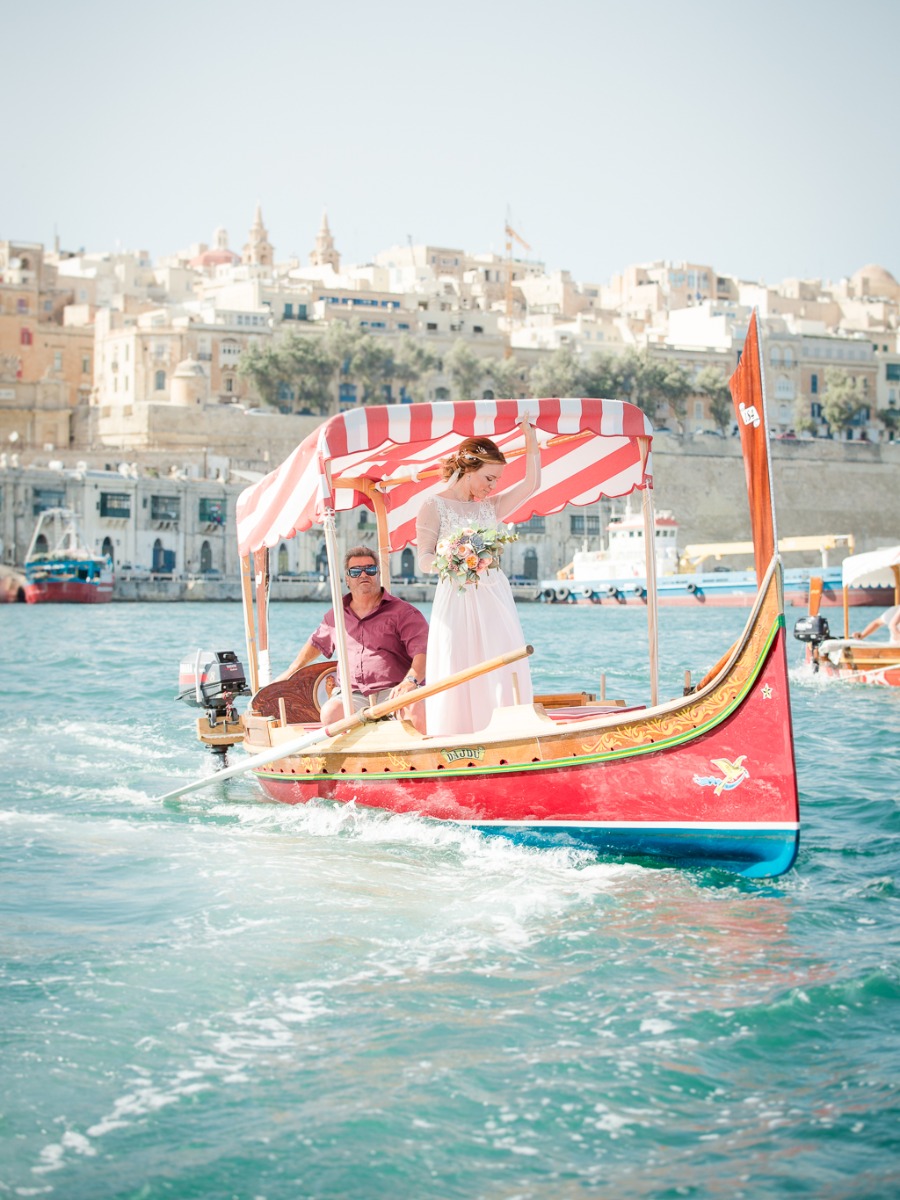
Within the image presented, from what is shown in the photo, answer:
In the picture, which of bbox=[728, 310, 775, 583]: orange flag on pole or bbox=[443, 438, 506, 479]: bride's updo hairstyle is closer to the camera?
bbox=[728, 310, 775, 583]: orange flag on pole

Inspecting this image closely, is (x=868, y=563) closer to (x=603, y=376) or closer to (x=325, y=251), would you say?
(x=603, y=376)

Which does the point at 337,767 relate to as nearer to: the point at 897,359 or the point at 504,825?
the point at 504,825

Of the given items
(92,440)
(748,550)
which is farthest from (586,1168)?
(92,440)

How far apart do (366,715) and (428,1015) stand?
3595 mm

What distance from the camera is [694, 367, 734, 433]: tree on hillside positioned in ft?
290

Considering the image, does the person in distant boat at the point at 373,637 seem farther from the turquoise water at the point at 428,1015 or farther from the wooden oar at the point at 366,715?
the turquoise water at the point at 428,1015

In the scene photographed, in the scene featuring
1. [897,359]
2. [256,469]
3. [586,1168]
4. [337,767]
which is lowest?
[586,1168]

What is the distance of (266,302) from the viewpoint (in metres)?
87.3

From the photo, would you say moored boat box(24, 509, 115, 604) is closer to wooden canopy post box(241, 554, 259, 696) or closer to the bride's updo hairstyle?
wooden canopy post box(241, 554, 259, 696)

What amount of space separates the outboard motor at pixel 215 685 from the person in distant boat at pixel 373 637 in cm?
216

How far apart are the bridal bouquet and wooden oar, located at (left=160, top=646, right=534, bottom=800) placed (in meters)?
0.52

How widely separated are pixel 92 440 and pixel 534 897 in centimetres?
7416

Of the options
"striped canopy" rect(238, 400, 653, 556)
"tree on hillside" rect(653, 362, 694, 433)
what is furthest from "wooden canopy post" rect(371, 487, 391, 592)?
"tree on hillside" rect(653, 362, 694, 433)

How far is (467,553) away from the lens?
29.2 ft
